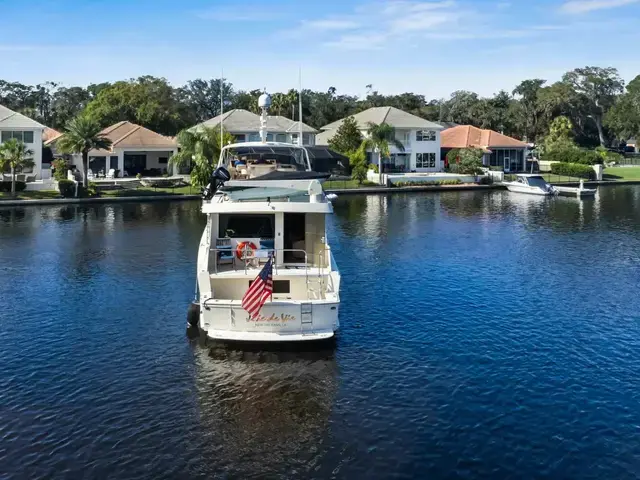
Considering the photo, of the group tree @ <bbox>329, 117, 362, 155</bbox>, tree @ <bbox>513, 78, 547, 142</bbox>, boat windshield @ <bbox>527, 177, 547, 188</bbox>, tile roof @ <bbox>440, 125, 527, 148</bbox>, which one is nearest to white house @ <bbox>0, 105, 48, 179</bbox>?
tree @ <bbox>329, 117, 362, 155</bbox>

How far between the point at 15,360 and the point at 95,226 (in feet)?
93.6

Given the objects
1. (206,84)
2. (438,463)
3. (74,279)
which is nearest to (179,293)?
(74,279)

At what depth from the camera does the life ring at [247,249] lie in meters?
25.0

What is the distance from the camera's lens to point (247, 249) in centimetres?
2511

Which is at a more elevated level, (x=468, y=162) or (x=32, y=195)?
(x=468, y=162)

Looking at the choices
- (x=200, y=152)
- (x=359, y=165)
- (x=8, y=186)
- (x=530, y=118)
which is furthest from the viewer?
(x=530, y=118)

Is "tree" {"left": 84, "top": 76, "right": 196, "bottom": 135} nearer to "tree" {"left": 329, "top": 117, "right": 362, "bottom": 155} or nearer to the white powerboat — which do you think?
"tree" {"left": 329, "top": 117, "right": 362, "bottom": 155}

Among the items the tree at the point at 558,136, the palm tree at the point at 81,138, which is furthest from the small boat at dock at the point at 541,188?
the palm tree at the point at 81,138

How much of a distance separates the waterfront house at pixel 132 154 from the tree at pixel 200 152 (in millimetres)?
7977

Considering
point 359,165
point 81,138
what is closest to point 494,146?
point 359,165

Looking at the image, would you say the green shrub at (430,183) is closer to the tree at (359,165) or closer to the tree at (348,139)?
the tree at (359,165)

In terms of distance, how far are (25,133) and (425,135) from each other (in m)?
46.8

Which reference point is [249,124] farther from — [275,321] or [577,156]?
[275,321]

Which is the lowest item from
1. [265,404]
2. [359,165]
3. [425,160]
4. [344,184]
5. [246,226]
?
[265,404]
